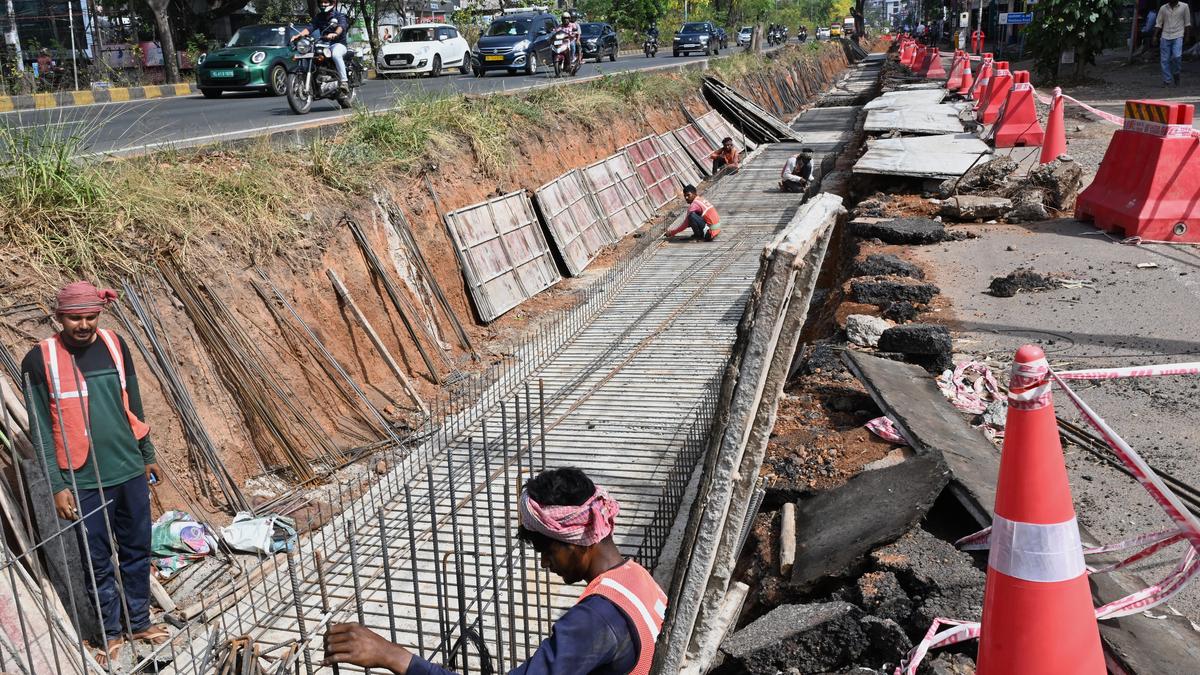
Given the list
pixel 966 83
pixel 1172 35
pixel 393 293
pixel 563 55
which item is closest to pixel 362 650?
pixel 393 293

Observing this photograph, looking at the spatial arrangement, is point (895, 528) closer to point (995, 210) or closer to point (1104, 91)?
point (995, 210)

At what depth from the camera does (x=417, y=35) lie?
2420 cm

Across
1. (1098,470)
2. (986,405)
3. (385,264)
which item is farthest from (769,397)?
(385,264)

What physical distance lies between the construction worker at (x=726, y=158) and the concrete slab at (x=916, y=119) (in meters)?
2.83

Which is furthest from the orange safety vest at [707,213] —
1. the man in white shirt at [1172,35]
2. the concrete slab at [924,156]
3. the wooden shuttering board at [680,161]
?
the man in white shirt at [1172,35]

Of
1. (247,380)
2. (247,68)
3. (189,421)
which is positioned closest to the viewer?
(189,421)

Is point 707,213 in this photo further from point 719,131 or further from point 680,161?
point 719,131

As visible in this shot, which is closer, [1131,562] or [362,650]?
[362,650]

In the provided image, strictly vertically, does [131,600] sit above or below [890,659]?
below

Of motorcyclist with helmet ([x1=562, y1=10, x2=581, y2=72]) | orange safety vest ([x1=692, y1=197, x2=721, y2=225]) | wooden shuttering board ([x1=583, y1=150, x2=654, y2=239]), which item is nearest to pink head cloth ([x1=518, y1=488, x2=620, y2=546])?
orange safety vest ([x1=692, y1=197, x2=721, y2=225])

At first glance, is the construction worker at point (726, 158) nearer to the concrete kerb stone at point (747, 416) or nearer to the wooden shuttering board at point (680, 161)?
the wooden shuttering board at point (680, 161)

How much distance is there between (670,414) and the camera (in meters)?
7.55

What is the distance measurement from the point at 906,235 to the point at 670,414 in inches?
139

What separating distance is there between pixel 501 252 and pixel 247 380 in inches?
189
